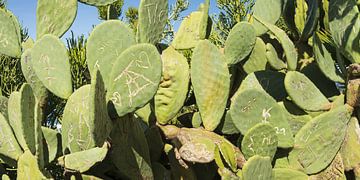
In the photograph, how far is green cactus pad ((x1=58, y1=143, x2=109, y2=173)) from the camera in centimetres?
58

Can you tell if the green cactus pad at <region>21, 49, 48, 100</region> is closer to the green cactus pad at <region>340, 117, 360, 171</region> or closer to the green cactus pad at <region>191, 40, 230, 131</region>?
the green cactus pad at <region>191, 40, 230, 131</region>

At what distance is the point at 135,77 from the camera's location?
60 centimetres

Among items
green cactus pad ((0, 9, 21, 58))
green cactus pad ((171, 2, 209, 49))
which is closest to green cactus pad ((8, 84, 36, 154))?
green cactus pad ((0, 9, 21, 58))

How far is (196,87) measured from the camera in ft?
2.32

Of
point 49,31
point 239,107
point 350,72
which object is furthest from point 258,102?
point 49,31

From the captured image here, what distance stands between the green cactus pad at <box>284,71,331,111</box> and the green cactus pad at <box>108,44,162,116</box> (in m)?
0.19

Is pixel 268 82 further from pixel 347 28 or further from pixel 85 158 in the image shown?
pixel 85 158

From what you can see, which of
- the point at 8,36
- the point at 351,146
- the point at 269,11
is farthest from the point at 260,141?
the point at 8,36

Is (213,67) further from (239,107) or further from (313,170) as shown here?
(313,170)

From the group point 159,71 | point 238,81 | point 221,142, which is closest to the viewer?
point 159,71

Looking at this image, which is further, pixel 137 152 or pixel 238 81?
pixel 238 81

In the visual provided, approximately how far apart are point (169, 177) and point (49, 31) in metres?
0.28

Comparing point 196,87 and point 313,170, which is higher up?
point 196,87

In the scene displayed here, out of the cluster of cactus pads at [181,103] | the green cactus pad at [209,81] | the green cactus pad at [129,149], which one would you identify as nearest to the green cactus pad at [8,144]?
the cluster of cactus pads at [181,103]
